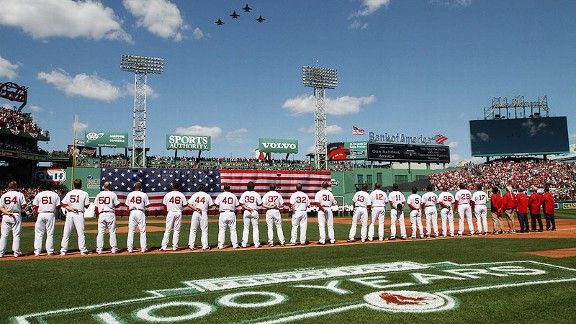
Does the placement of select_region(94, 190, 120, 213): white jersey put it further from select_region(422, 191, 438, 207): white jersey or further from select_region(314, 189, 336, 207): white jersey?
select_region(422, 191, 438, 207): white jersey

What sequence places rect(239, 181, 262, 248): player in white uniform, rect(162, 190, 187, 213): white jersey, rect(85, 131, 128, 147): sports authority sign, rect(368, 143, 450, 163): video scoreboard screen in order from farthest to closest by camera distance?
rect(368, 143, 450, 163): video scoreboard screen → rect(85, 131, 128, 147): sports authority sign → rect(239, 181, 262, 248): player in white uniform → rect(162, 190, 187, 213): white jersey

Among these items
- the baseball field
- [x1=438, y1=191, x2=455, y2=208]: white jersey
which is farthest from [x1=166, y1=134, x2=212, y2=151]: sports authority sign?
the baseball field

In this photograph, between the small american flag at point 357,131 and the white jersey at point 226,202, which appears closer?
the white jersey at point 226,202

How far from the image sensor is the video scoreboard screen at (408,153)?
2351 inches

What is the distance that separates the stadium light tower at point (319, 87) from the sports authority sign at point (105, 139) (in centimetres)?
2443

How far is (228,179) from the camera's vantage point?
31906mm

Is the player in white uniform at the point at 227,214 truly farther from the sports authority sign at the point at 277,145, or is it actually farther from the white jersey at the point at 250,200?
the sports authority sign at the point at 277,145

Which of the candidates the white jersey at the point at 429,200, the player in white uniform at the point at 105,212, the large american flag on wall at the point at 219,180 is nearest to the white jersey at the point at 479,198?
the white jersey at the point at 429,200

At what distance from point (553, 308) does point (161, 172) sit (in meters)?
28.8

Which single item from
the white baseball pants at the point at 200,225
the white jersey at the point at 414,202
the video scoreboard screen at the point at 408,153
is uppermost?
the video scoreboard screen at the point at 408,153

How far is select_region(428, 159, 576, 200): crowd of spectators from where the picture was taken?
144 ft

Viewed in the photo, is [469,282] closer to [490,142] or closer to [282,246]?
[282,246]

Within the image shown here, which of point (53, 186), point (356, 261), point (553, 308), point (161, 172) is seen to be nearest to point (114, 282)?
point (356, 261)

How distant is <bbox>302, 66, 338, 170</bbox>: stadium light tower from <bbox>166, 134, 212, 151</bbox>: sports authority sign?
1483 centimetres
